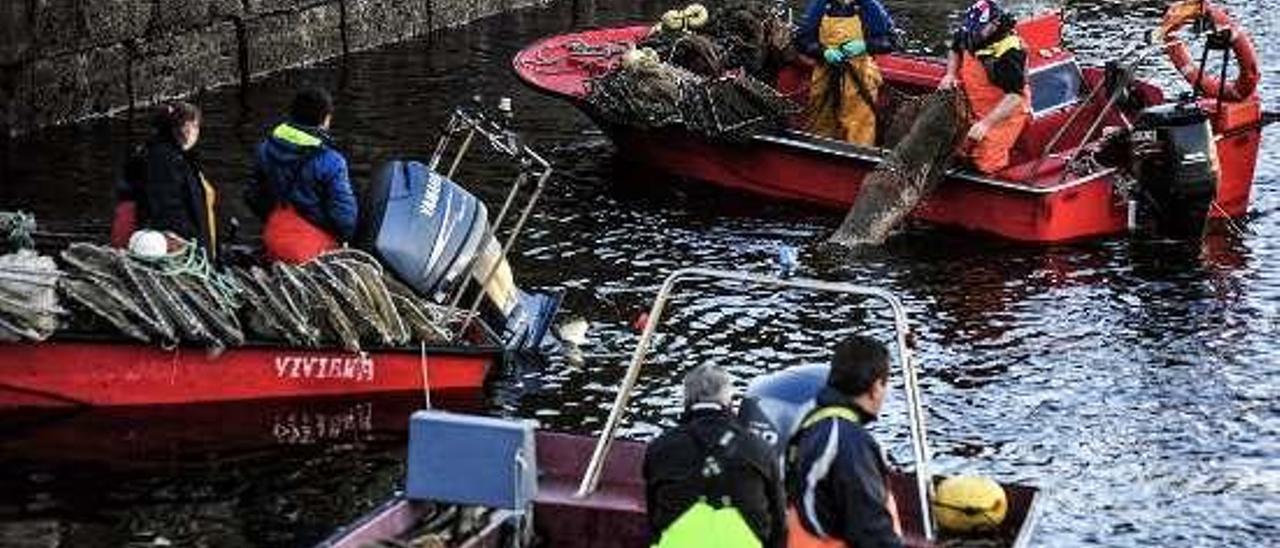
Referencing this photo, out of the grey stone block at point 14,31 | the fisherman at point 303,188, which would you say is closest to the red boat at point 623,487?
the fisherman at point 303,188

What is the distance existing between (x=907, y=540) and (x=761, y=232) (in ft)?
26.1

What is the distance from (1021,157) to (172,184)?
7.67 metres

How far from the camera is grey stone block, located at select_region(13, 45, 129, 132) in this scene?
19500 millimetres

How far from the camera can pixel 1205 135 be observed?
1628 centimetres

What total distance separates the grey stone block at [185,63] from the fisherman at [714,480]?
1394 cm

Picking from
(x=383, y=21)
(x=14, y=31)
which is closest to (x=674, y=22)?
(x=14, y=31)

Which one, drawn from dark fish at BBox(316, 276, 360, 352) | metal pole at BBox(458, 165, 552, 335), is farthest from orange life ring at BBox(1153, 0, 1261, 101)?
dark fish at BBox(316, 276, 360, 352)

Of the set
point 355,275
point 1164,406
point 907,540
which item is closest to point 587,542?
point 907,540

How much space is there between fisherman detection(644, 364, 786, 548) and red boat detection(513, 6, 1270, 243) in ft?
29.6

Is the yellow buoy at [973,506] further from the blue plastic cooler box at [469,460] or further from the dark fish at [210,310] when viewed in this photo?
the dark fish at [210,310]

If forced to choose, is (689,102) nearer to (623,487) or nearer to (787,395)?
Answer: (623,487)

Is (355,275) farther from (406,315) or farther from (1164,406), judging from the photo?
(1164,406)

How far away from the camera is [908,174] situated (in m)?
16.5

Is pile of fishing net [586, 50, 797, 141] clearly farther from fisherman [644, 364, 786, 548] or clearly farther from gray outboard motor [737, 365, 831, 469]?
fisherman [644, 364, 786, 548]
